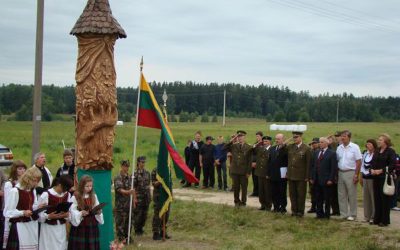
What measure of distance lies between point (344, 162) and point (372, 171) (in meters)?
0.90

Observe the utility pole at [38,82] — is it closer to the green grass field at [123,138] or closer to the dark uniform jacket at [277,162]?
the dark uniform jacket at [277,162]

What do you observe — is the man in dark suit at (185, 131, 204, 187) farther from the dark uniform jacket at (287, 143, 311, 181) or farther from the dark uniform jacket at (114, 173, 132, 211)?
the dark uniform jacket at (114, 173, 132, 211)

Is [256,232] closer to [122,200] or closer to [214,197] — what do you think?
[122,200]

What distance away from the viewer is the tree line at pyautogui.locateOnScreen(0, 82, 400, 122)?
95.2m

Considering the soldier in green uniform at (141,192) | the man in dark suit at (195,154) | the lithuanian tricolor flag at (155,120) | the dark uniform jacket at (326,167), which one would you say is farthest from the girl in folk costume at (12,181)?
the man in dark suit at (195,154)

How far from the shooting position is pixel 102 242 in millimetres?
9094

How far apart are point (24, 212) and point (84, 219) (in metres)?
0.90

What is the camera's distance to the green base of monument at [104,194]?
29.5 feet

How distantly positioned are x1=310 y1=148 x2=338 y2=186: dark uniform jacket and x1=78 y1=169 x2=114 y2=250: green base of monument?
5.88 meters

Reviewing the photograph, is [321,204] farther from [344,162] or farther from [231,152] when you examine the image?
[231,152]

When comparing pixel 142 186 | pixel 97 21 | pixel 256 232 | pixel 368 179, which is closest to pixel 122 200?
pixel 142 186

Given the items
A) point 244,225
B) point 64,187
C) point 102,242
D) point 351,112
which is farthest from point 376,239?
point 351,112

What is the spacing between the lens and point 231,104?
107 m

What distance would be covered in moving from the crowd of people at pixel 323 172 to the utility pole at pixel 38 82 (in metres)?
5.61
